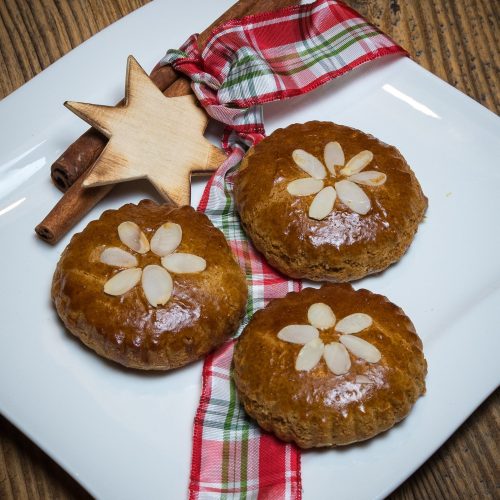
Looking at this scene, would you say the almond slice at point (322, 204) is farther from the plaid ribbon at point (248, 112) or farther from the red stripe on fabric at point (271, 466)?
the red stripe on fabric at point (271, 466)

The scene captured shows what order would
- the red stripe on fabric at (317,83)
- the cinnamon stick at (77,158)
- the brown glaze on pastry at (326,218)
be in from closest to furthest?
the brown glaze on pastry at (326,218) < the cinnamon stick at (77,158) < the red stripe on fabric at (317,83)

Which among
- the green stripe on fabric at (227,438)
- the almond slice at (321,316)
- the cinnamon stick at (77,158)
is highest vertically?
the cinnamon stick at (77,158)

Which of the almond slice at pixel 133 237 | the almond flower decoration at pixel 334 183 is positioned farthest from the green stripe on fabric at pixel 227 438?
the almond flower decoration at pixel 334 183

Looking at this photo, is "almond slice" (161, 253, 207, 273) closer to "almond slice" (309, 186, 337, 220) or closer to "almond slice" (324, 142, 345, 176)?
"almond slice" (309, 186, 337, 220)

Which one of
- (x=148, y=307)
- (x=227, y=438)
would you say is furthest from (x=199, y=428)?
(x=148, y=307)

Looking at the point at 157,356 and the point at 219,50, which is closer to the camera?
the point at 157,356

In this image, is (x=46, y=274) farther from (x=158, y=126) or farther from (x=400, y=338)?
(x=400, y=338)

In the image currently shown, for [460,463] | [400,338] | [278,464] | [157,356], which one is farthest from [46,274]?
[460,463]

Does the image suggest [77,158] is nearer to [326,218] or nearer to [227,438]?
[326,218]
